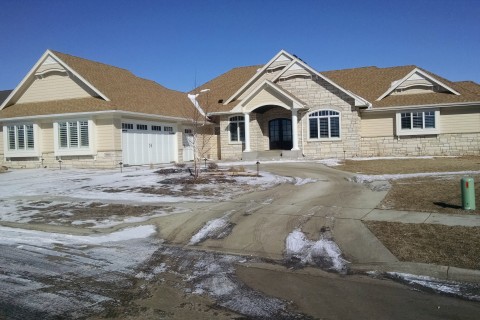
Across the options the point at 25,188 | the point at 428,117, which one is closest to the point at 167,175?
the point at 25,188

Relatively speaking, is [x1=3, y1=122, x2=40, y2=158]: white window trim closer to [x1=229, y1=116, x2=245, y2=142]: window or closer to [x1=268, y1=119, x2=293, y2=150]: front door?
[x1=229, y1=116, x2=245, y2=142]: window

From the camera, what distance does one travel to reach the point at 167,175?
18.2 metres

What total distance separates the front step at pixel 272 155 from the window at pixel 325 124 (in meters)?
1.98

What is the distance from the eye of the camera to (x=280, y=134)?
28.9m

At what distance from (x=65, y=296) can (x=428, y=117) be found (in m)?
24.9

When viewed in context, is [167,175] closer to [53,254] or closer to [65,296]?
[53,254]

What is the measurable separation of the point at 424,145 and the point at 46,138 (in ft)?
74.6

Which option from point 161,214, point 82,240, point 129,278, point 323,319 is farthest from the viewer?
point 161,214

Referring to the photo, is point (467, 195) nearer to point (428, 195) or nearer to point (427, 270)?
point (428, 195)

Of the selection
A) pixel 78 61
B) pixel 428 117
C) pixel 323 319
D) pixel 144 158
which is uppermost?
pixel 78 61

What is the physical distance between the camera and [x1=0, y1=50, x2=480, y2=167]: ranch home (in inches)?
924

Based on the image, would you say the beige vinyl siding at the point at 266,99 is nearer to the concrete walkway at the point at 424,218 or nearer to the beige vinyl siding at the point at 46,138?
the beige vinyl siding at the point at 46,138

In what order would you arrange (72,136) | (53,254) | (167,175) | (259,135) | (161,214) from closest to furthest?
(53,254) < (161,214) < (167,175) < (72,136) < (259,135)

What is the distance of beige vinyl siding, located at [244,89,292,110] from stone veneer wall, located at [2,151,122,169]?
8773 millimetres
